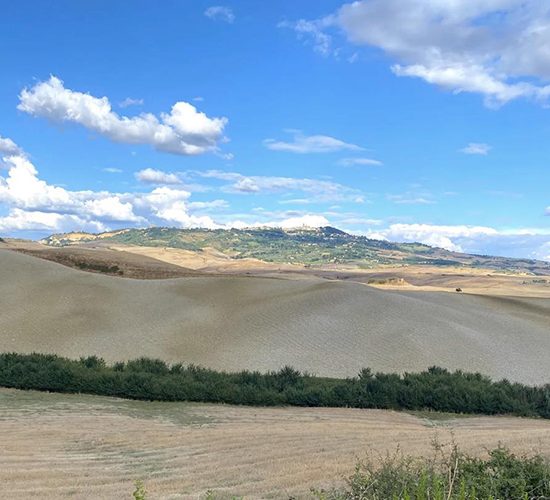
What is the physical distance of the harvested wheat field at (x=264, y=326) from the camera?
25531mm

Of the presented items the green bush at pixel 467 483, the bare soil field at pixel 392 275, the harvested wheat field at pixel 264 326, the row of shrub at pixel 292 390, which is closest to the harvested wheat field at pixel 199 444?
the row of shrub at pixel 292 390

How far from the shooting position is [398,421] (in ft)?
48.2

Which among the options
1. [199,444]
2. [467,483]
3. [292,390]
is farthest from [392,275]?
[467,483]

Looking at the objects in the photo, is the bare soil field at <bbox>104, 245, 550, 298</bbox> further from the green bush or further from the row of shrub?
the green bush

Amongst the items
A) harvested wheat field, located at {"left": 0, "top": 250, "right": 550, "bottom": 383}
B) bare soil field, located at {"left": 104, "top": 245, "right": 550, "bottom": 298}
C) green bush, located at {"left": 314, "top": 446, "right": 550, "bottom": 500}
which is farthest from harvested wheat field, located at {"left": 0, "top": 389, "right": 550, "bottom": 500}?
bare soil field, located at {"left": 104, "top": 245, "right": 550, "bottom": 298}

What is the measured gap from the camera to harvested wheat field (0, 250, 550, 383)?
83.8ft

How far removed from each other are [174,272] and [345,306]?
25.3 metres

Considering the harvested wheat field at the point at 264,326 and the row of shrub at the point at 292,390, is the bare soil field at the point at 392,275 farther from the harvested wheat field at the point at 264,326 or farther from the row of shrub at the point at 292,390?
the row of shrub at the point at 292,390

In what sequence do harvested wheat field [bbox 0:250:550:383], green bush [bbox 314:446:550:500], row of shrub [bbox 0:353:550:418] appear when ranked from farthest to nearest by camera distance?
harvested wheat field [bbox 0:250:550:383], row of shrub [bbox 0:353:550:418], green bush [bbox 314:446:550:500]

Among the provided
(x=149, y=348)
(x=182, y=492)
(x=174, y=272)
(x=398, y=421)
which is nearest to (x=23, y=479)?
(x=182, y=492)

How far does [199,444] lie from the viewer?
1062cm

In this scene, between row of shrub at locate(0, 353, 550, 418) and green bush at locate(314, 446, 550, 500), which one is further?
row of shrub at locate(0, 353, 550, 418)

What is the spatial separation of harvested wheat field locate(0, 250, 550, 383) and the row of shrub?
5584 mm

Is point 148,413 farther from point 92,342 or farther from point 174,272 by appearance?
point 174,272
